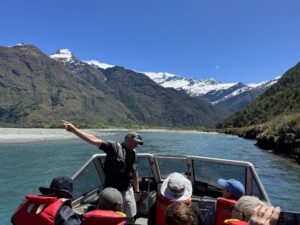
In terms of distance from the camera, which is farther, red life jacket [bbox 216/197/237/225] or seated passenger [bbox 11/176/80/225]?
red life jacket [bbox 216/197/237/225]

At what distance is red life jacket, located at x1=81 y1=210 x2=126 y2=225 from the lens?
448 cm

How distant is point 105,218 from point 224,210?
191 centimetres

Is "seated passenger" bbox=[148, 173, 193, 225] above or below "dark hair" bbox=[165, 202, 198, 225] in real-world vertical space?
below

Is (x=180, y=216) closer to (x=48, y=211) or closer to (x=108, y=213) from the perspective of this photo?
(x=108, y=213)

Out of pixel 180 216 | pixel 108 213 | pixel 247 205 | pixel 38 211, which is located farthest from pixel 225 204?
pixel 38 211

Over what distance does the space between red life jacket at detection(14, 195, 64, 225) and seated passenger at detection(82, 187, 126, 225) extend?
1.29ft

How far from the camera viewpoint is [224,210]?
5.64 metres

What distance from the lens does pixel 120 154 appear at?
7.35 m

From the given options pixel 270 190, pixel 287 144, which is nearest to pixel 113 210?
pixel 270 190

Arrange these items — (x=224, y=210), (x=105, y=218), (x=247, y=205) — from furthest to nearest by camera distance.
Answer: (x=224, y=210)
(x=105, y=218)
(x=247, y=205)

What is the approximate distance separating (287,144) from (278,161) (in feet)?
30.3

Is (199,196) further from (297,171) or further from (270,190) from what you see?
(297,171)

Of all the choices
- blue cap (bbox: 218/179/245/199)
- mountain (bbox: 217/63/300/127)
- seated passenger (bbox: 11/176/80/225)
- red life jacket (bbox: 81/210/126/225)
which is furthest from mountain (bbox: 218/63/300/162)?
red life jacket (bbox: 81/210/126/225)

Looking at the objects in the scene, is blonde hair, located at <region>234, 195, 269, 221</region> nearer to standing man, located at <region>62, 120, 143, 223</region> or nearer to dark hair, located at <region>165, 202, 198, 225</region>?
dark hair, located at <region>165, 202, 198, 225</region>
